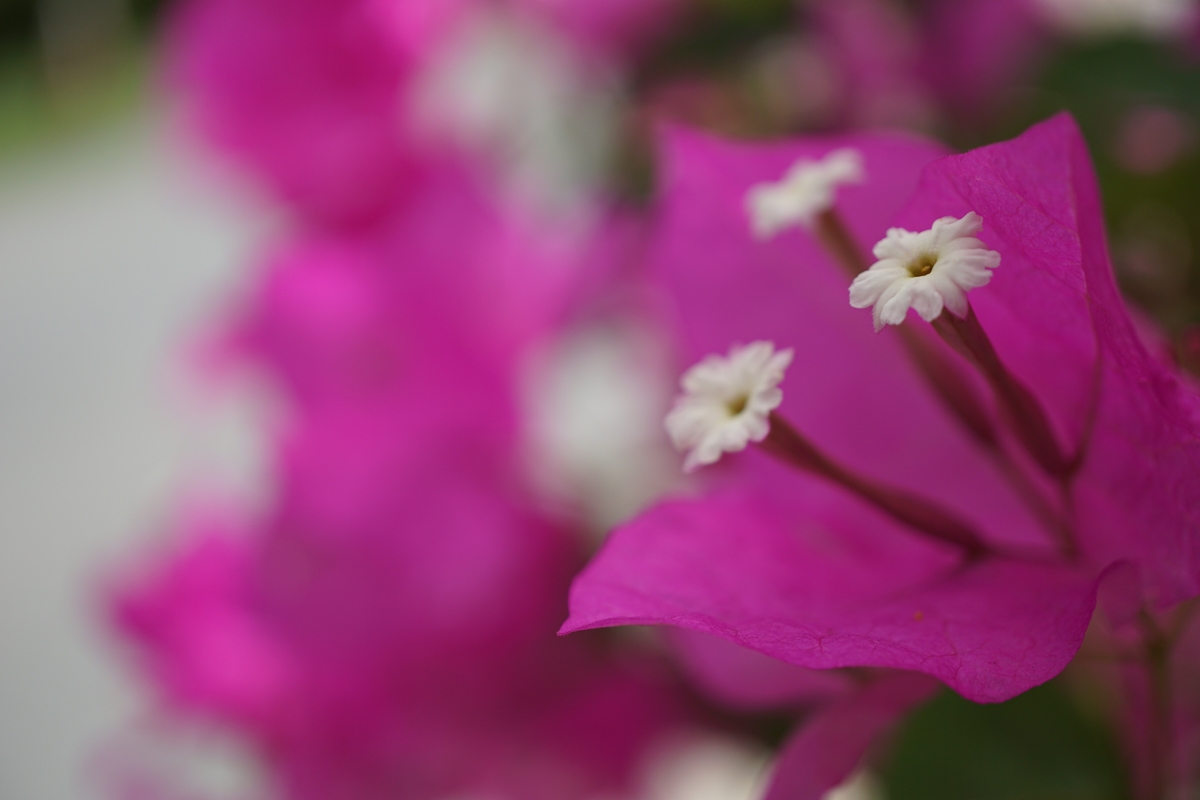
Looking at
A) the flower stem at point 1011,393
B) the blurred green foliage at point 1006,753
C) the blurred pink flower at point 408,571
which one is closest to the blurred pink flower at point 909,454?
the flower stem at point 1011,393

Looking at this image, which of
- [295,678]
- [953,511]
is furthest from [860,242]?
[295,678]

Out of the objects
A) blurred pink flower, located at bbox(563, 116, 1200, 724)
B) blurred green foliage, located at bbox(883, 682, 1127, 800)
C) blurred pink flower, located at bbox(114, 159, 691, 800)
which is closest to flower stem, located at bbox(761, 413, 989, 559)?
blurred pink flower, located at bbox(563, 116, 1200, 724)

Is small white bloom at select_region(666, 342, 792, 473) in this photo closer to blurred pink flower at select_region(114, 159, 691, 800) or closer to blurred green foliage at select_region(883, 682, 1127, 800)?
blurred green foliage at select_region(883, 682, 1127, 800)

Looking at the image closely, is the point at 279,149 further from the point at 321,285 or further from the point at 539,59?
the point at 539,59

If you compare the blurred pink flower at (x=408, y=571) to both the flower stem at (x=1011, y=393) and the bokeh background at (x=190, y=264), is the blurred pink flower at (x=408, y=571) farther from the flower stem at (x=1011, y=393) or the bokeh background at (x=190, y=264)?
the flower stem at (x=1011, y=393)

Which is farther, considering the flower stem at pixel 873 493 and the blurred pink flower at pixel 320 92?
the blurred pink flower at pixel 320 92
